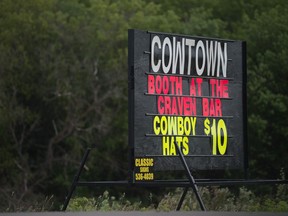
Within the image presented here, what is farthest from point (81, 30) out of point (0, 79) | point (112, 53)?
point (0, 79)

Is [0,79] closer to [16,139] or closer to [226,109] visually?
[16,139]

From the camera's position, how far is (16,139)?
5647 centimetres

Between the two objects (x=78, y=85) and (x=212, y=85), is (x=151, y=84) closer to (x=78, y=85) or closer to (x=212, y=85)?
(x=212, y=85)

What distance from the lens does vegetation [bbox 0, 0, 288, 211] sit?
5450 centimetres

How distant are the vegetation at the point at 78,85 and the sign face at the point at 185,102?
35798 mm

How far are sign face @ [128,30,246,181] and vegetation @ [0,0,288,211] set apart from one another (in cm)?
3580

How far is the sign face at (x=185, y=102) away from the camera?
1555 centimetres

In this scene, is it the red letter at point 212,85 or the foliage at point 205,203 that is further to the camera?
the foliage at point 205,203

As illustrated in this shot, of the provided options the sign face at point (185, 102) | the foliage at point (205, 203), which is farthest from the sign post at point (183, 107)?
the foliage at point (205, 203)

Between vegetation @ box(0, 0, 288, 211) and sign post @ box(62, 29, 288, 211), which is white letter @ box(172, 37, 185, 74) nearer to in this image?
sign post @ box(62, 29, 288, 211)

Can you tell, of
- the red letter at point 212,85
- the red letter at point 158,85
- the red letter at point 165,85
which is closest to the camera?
the red letter at point 158,85

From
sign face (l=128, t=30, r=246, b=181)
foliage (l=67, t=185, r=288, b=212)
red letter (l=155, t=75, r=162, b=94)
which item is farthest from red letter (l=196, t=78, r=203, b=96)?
foliage (l=67, t=185, r=288, b=212)

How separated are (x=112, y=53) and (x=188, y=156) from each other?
142ft

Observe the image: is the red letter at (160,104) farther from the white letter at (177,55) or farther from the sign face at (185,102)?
the white letter at (177,55)
